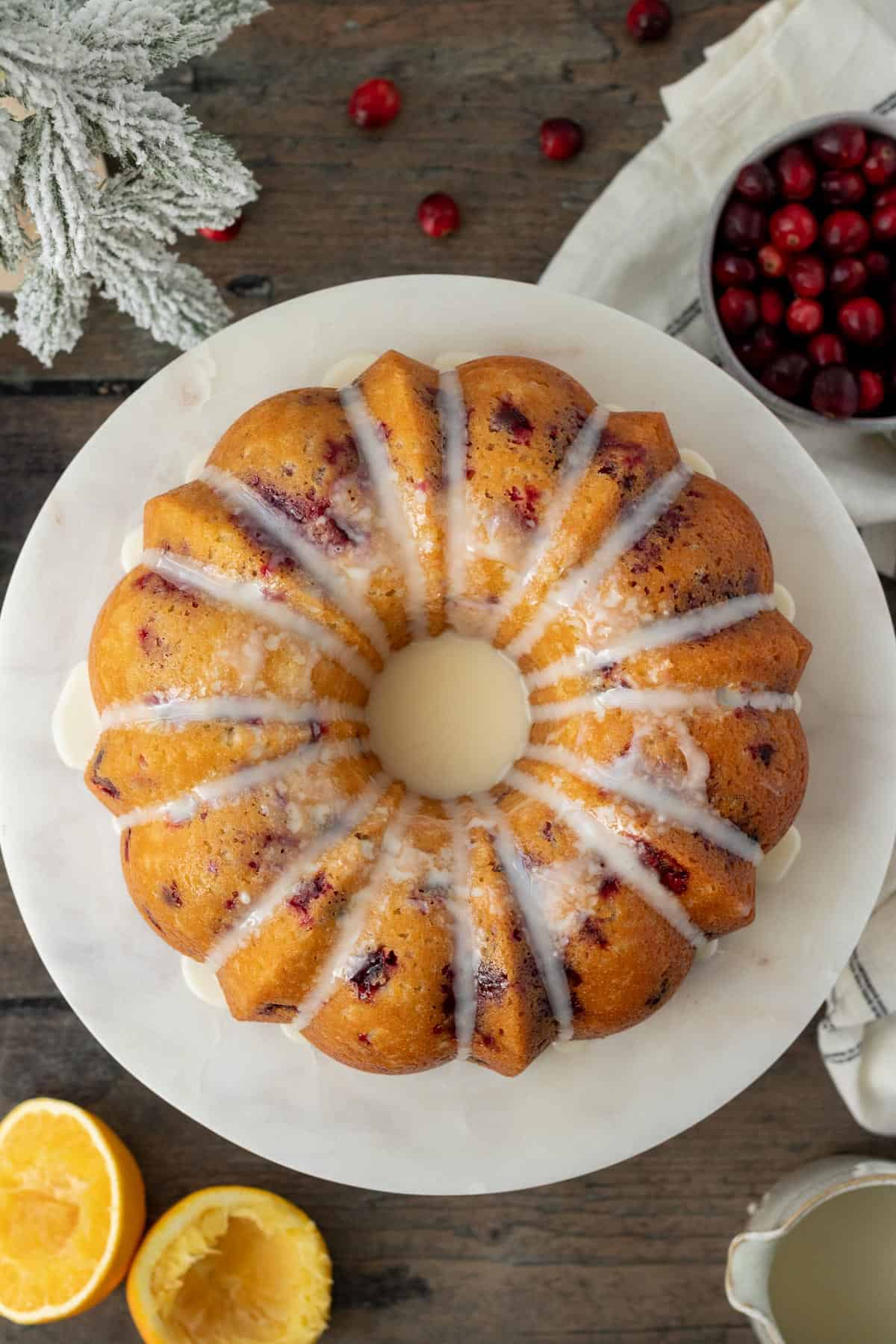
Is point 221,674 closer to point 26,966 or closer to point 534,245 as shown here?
point 26,966

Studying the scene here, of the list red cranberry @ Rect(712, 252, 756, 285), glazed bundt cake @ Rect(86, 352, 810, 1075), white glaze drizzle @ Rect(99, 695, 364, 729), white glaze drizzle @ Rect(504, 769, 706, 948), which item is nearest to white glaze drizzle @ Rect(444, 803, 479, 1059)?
→ glazed bundt cake @ Rect(86, 352, 810, 1075)

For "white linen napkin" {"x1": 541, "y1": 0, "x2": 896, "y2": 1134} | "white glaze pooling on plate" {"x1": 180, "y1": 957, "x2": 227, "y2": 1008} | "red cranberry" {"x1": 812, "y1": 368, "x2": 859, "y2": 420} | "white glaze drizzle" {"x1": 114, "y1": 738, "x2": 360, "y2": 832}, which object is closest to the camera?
"white glaze drizzle" {"x1": 114, "y1": 738, "x2": 360, "y2": 832}

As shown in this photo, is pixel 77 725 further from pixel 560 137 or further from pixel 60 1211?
pixel 560 137

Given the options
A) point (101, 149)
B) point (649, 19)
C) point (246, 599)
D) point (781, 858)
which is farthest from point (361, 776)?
point (649, 19)

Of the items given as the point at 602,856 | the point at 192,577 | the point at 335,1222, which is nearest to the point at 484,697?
the point at 602,856

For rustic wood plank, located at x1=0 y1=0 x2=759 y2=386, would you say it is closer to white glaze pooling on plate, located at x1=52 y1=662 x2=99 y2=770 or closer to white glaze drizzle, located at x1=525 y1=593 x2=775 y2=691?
white glaze pooling on plate, located at x1=52 y1=662 x2=99 y2=770

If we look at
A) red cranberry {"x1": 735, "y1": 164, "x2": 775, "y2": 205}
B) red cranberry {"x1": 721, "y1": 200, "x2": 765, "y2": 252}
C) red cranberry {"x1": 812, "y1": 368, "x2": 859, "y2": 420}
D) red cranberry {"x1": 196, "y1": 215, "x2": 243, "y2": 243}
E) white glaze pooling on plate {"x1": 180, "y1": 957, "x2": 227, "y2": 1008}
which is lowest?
white glaze pooling on plate {"x1": 180, "y1": 957, "x2": 227, "y2": 1008}

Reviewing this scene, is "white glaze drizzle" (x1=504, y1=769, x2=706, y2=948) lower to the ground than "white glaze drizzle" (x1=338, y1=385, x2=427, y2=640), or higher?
lower
